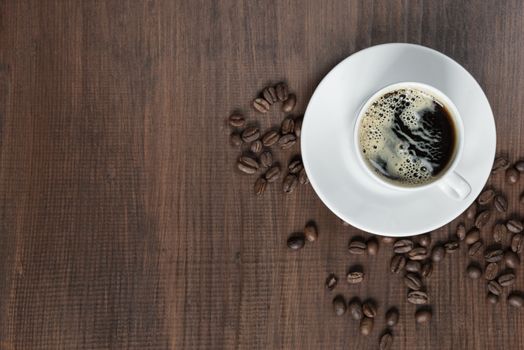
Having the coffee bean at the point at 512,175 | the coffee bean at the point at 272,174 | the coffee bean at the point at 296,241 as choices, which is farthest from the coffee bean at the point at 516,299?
the coffee bean at the point at 272,174

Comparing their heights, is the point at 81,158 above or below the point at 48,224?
above

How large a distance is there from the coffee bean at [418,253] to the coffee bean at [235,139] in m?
0.43

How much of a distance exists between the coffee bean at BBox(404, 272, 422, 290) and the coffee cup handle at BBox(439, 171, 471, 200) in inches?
9.9

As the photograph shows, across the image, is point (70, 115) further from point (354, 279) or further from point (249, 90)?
point (354, 279)

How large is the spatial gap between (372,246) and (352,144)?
0.25m

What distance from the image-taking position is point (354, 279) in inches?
52.7

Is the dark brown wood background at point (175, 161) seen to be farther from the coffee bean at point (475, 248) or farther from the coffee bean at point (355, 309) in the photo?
the coffee bean at point (475, 248)

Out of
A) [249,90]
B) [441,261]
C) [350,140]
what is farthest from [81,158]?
[441,261]

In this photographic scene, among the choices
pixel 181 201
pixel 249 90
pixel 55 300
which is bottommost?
pixel 55 300

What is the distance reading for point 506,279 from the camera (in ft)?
4.41

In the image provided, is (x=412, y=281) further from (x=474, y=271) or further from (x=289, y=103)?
(x=289, y=103)

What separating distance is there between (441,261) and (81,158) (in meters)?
0.80

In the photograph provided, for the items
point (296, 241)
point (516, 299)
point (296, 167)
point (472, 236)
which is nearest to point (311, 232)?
point (296, 241)

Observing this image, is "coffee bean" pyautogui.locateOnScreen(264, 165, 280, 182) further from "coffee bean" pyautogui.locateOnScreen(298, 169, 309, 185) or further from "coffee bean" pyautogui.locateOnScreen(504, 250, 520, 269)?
"coffee bean" pyautogui.locateOnScreen(504, 250, 520, 269)
